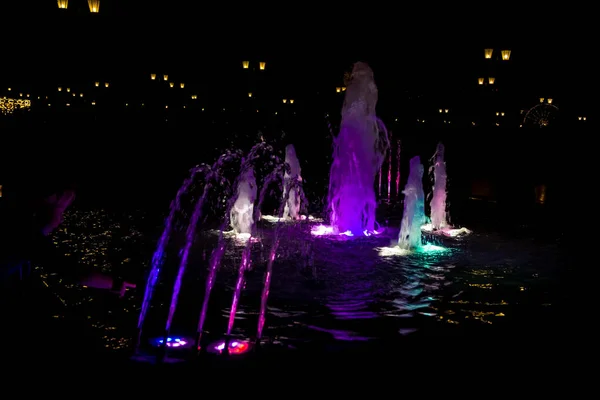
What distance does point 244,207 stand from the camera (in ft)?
41.1

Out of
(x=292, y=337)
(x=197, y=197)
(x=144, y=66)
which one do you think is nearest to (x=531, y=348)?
(x=292, y=337)

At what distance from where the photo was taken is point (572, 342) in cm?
551

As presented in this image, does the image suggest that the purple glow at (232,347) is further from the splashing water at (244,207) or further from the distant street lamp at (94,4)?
the distant street lamp at (94,4)

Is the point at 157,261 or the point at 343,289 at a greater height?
the point at 157,261

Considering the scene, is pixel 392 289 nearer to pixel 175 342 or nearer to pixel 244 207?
pixel 175 342

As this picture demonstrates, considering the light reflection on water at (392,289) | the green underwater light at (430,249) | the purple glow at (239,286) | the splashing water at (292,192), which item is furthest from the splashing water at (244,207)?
the green underwater light at (430,249)

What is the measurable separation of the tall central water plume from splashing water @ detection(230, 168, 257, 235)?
1907mm

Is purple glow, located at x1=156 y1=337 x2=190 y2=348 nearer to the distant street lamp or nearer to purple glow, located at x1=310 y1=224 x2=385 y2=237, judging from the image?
purple glow, located at x1=310 y1=224 x2=385 y2=237

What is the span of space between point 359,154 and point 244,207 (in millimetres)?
2865

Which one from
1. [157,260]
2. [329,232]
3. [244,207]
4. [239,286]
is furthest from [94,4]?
[239,286]

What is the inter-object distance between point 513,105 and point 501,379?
5501cm

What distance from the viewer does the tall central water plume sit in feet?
41.1

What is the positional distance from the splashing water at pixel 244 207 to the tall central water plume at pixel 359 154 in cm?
191

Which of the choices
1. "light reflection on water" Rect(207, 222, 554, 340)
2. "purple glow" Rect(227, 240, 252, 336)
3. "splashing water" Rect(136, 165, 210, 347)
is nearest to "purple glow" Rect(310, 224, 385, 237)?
"light reflection on water" Rect(207, 222, 554, 340)
